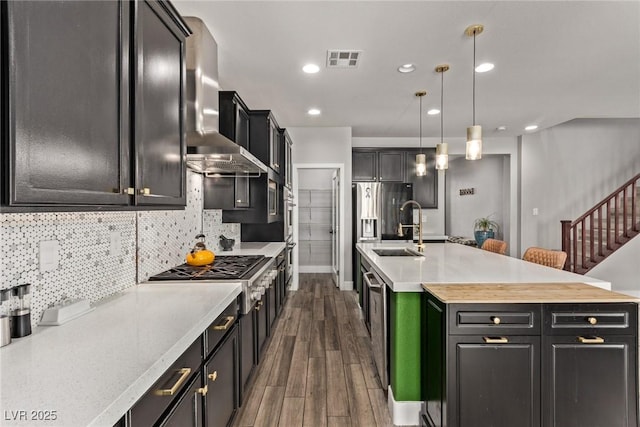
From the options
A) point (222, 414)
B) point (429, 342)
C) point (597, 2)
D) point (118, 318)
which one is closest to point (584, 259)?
point (597, 2)

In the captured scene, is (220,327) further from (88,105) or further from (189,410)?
(88,105)

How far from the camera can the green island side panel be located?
2062 mm

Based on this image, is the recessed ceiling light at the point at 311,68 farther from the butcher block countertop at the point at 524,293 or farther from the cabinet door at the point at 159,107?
the butcher block countertop at the point at 524,293

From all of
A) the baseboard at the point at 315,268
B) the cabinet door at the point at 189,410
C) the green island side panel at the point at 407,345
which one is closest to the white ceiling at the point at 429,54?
the green island side panel at the point at 407,345

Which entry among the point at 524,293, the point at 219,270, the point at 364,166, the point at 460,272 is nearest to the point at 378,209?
the point at 364,166

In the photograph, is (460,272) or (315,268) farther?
(315,268)

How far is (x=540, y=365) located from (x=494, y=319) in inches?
12.6

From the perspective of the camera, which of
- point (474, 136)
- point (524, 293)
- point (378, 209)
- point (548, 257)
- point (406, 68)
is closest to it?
point (524, 293)

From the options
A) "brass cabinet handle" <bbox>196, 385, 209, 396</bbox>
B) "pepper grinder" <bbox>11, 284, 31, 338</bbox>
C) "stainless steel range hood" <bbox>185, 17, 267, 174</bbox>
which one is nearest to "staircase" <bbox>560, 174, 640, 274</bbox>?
"stainless steel range hood" <bbox>185, 17, 267, 174</bbox>

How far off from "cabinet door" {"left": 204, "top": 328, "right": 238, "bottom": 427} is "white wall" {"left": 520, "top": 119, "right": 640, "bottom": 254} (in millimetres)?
6292

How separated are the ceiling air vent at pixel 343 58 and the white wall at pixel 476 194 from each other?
4963 mm

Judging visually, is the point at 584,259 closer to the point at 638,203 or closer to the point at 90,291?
the point at 638,203

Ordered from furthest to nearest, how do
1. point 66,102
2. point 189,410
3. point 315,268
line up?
1. point 315,268
2. point 189,410
3. point 66,102

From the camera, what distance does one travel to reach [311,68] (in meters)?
3.21
